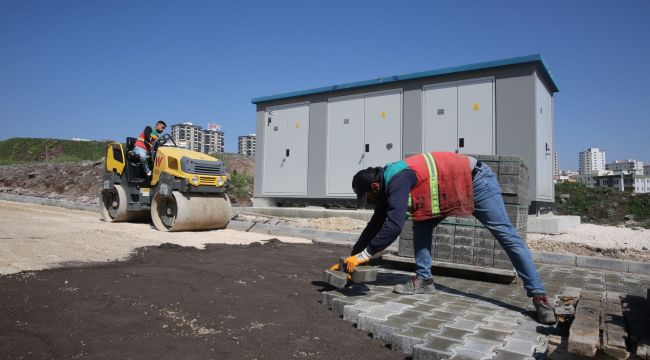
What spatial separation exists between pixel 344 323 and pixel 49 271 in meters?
3.10

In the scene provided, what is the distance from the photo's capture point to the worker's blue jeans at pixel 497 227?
3508 mm

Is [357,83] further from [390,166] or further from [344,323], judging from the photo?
[344,323]

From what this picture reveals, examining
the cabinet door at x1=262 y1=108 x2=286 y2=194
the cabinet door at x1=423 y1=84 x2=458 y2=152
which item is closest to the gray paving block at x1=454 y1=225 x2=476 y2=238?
the cabinet door at x1=423 y1=84 x2=458 y2=152

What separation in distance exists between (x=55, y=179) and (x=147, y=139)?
520 inches

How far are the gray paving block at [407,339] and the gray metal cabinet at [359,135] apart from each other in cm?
933

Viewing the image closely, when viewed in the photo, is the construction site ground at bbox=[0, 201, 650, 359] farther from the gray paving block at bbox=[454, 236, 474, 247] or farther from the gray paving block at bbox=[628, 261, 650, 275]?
the gray paving block at bbox=[454, 236, 474, 247]

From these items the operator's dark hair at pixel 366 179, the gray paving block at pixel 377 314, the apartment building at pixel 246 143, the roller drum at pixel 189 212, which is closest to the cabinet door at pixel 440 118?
the roller drum at pixel 189 212

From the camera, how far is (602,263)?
6.17 m

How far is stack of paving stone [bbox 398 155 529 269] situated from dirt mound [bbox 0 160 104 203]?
15.8m

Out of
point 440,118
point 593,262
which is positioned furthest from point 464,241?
point 440,118

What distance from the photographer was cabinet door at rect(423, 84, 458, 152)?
1105 cm

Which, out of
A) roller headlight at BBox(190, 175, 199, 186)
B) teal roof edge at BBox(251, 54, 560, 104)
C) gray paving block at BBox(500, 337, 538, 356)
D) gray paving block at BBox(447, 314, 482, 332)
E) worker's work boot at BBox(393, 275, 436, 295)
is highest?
teal roof edge at BBox(251, 54, 560, 104)

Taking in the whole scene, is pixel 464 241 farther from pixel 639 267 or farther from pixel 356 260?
pixel 639 267

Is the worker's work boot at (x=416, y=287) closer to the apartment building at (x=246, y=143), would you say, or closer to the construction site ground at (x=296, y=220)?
the construction site ground at (x=296, y=220)
